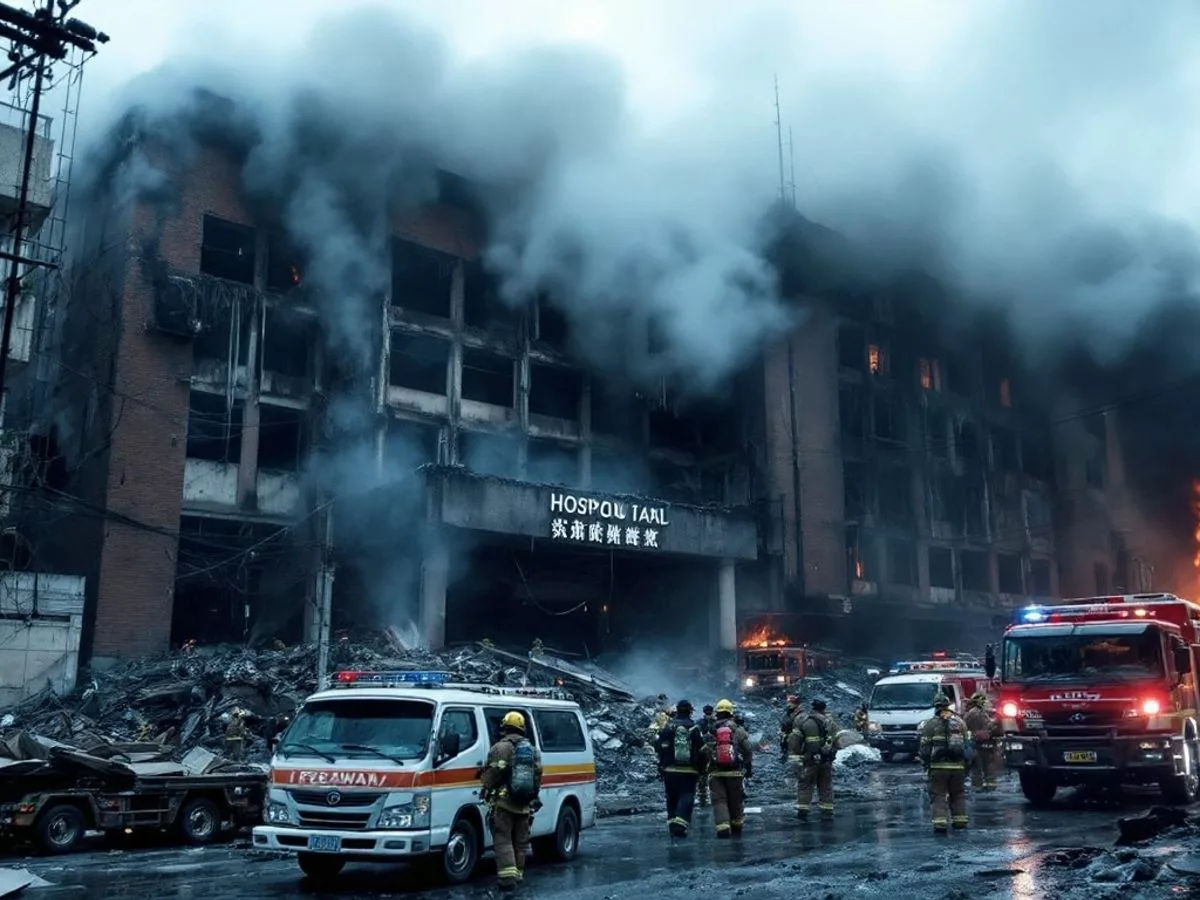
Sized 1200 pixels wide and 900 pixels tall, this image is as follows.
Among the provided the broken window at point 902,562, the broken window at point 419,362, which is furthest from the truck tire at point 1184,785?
the broken window at point 902,562

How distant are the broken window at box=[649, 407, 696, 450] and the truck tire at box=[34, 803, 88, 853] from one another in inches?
1108

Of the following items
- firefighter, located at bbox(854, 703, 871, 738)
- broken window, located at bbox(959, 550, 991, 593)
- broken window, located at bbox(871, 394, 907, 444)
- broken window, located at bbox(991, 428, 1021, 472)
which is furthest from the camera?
broken window, located at bbox(991, 428, 1021, 472)

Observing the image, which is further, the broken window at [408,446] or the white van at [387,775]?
the broken window at [408,446]

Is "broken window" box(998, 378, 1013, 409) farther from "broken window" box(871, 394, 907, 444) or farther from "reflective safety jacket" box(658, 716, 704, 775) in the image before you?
"reflective safety jacket" box(658, 716, 704, 775)

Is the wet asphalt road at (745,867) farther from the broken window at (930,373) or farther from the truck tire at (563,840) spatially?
the broken window at (930,373)

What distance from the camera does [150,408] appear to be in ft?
86.3

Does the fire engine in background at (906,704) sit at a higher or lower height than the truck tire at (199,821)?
higher

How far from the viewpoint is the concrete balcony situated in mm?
27578


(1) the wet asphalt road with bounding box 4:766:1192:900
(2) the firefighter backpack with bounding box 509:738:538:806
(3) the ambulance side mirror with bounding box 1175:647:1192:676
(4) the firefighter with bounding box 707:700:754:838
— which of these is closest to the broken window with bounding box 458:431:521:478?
(1) the wet asphalt road with bounding box 4:766:1192:900

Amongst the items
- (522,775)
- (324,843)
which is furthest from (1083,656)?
(324,843)

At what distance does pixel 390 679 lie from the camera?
A: 9.85m

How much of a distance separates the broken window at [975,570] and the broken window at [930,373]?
682 centimetres

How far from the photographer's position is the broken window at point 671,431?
38.8 metres

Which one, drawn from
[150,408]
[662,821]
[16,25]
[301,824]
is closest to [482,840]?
[301,824]
